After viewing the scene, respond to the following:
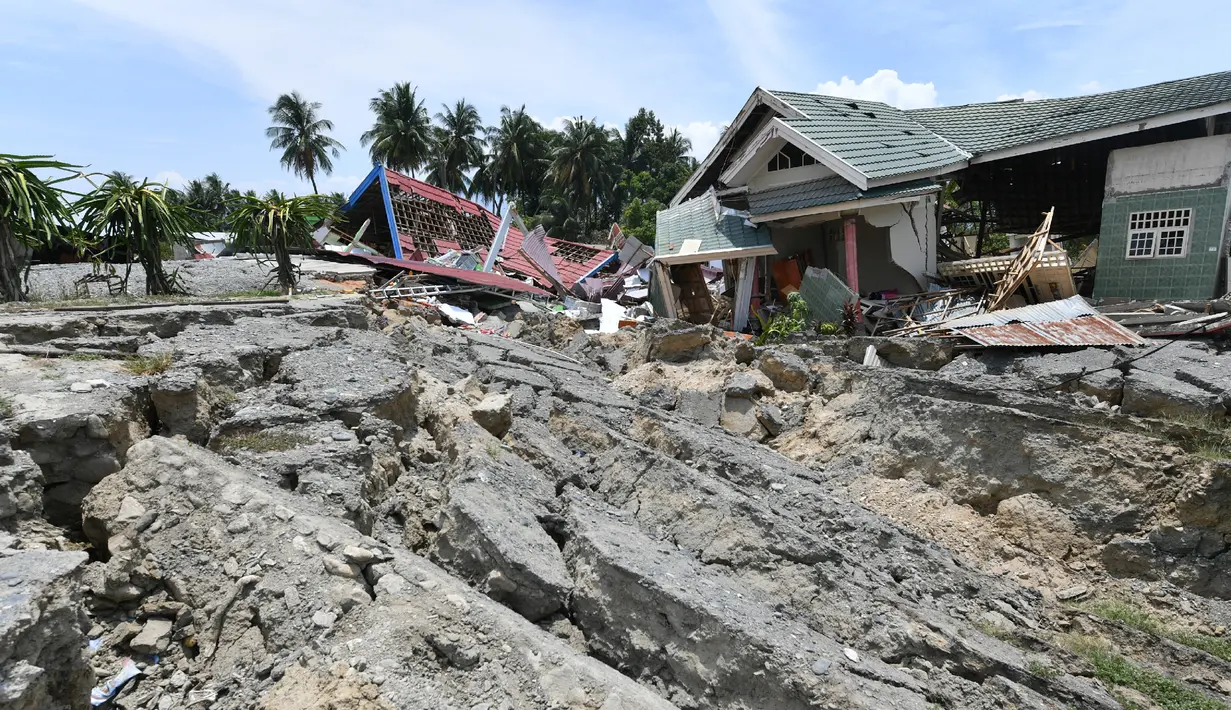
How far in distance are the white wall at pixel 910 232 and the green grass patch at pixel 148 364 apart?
11892 mm

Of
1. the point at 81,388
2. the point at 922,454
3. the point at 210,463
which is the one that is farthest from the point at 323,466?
the point at 922,454

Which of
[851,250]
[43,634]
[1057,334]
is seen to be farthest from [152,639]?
[851,250]

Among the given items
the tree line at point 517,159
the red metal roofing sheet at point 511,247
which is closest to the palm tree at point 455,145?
the tree line at point 517,159

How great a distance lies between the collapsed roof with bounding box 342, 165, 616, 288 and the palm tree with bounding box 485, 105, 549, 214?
2112 cm

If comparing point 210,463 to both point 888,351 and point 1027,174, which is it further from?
point 1027,174

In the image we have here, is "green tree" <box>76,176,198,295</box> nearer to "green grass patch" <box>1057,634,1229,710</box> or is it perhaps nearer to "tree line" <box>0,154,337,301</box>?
"tree line" <box>0,154,337,301</box>

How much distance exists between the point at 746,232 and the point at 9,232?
1200 cm

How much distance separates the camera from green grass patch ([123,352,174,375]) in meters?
4.51

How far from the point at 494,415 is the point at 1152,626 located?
496 centimetres

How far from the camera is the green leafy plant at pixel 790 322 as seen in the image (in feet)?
39.1

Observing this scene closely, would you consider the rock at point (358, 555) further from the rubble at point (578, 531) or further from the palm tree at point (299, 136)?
the palm tree at point (299, 136)

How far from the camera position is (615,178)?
139 feet

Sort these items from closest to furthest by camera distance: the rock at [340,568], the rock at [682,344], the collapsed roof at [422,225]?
the rock at [340,568], the rock at [682,344], the collapsed roof at [422,225]

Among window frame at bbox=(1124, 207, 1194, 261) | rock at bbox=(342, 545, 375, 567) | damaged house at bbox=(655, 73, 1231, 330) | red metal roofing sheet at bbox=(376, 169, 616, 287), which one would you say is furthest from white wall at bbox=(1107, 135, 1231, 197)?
rock at bbox=(342, 545, 375, 567)
